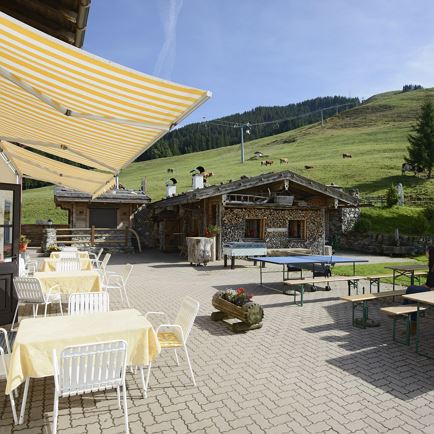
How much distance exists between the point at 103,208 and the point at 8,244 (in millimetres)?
15499

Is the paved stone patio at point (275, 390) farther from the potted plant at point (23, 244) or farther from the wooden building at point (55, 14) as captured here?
the potted plant at point (23, 244)

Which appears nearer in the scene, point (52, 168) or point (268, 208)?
point (52, 168)

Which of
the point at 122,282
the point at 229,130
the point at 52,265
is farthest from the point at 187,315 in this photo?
the point at 229,130

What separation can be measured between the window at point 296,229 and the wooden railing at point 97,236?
919cm

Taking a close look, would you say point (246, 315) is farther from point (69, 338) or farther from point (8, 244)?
point (8, 244)

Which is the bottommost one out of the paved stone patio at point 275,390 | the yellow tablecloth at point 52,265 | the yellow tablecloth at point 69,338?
the paved stone patio at point 275,390

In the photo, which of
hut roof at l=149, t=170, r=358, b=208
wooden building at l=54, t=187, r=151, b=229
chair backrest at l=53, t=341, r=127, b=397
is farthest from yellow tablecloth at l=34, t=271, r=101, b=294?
wooden building at l=54, t=187, r=151, b=229

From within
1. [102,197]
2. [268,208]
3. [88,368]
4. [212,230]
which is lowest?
[88,368]

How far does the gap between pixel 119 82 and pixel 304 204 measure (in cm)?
1787

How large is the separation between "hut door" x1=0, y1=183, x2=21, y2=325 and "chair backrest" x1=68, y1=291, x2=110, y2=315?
2.58 m

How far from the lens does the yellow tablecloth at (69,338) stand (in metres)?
3.62

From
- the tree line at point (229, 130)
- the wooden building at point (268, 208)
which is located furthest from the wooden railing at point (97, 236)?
the tree line at point (229, 130)

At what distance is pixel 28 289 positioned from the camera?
262 inches

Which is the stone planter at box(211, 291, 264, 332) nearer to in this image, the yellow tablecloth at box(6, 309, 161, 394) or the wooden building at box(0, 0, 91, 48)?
the yellow tablecloth at box(6, 309, 161, 394)
